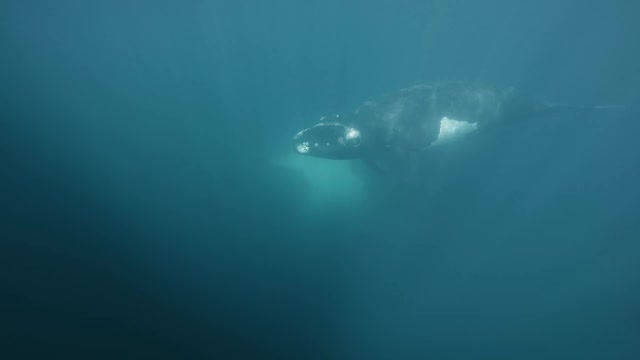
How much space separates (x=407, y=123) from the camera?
15.0m

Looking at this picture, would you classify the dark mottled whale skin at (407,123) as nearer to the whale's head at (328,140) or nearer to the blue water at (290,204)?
the whale's head at (328,140)

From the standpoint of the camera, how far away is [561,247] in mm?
18391

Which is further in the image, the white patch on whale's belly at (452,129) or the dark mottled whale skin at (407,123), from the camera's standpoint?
the white patch on whale's belly at (452,129)

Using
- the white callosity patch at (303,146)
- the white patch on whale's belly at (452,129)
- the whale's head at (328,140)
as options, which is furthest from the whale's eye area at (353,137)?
the white patch on whale's belly at (452,129)

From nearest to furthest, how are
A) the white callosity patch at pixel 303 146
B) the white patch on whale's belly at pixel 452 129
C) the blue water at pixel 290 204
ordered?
the blue water at pixel 290 204, the white callosity patch at pixel 303 146, the white patch on whale's belly at pixel 452 129

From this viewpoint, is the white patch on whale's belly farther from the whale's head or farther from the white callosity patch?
the white callosity patch

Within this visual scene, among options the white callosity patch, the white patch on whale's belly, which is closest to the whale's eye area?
the white callosity patch

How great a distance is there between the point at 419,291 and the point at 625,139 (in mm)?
18943

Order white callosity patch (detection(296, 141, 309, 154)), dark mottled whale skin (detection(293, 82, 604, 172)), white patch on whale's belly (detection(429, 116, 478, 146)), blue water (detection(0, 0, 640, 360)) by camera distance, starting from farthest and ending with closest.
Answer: white patch on whale's belly (detection(429, 116, 478, 146)), dark mottled whale skin (detection(293, 82, 604, 172)), white callosity patch (detection(296, 141, 309, 154)), blue water (detection(0, 0, 640, 360))

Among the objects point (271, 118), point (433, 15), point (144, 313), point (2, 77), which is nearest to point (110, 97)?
point (2, 77)

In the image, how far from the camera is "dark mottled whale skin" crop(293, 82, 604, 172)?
46.7 feet

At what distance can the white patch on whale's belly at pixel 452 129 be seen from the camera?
A: 1539 cm

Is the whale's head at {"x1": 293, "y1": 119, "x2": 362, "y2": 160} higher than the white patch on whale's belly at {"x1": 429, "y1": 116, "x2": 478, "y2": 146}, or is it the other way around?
the white patch on whale's belly at {"x1": 429, "y1": 116, "x2": 478, "y2": 146}

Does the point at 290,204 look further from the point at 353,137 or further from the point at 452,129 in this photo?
the point at 452,129
